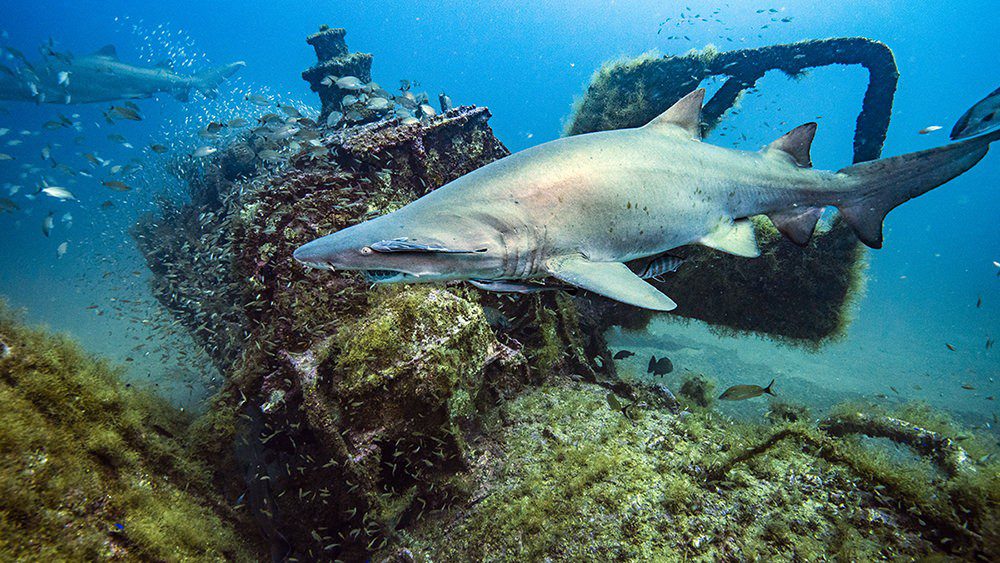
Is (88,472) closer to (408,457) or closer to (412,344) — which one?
(408,457)

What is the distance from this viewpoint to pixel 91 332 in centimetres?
1959

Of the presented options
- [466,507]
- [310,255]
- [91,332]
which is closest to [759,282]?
[466,507]

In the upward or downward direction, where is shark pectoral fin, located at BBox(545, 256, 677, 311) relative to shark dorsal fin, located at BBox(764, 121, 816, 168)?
downward

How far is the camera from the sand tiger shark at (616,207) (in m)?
2.21

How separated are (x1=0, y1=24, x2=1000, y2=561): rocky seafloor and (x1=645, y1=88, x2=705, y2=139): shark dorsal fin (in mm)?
2663

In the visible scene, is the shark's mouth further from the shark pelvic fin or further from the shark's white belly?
the shark pelvic fin

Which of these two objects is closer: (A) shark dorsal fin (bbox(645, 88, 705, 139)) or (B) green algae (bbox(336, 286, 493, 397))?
(B) green algae (bbox(336, 286, 493, 397))

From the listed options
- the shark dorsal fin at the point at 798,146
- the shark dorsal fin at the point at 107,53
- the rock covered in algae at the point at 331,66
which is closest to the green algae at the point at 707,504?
the shark dorsal fin at the point at 798,146

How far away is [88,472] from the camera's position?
279cm

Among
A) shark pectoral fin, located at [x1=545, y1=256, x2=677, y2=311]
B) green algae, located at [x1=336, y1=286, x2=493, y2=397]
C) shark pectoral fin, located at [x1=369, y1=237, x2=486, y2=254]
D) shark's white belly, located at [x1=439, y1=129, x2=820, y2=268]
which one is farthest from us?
green algae, located at [x1=336, y1=286, x2=493, y2=397]

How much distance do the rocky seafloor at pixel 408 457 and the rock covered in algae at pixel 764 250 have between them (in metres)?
2.90

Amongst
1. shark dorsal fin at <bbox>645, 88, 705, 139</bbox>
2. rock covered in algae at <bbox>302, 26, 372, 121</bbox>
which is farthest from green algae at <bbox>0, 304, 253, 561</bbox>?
rock covered in algae at <bbox>302, 26, 372, 121</bbox>

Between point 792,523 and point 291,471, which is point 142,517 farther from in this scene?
point 792,523

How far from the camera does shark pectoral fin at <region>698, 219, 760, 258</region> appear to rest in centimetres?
368
